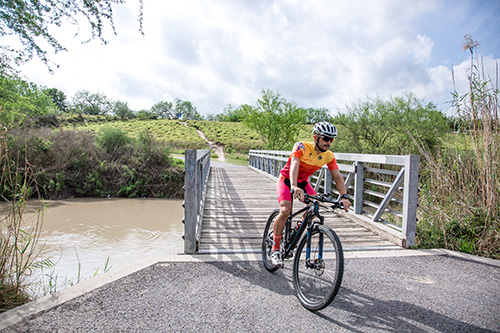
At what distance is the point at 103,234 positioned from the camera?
10359 mm

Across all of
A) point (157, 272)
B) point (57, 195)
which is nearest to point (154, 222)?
point (57, 195)

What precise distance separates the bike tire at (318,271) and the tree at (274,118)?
117ft

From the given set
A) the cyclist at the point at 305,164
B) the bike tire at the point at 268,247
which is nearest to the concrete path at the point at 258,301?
the bike tire at the point at 268,247

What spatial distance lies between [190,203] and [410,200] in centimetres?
298

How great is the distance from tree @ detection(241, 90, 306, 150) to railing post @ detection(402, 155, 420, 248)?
34.0 metres

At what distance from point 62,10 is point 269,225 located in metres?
5.07

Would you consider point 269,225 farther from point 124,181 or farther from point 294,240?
point 124,181

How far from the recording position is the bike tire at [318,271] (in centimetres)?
250

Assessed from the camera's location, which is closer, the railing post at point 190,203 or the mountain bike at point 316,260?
the mountain bike at point 316,260

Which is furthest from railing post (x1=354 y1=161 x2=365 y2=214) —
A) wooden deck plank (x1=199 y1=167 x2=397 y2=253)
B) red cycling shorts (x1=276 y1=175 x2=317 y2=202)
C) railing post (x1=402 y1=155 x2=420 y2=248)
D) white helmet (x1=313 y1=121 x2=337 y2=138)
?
white helmet (x1=313 y1=121 x2=337 y2=138)

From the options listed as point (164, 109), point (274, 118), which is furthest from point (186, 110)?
point (274, 118)

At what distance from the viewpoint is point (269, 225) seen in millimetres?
3832

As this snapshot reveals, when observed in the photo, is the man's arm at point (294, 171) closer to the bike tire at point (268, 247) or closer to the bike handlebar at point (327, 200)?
the bike handlebar at point (327, 200)

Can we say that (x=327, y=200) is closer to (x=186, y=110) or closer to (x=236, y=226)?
(x=236, y=226)
